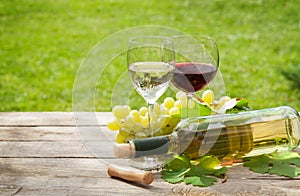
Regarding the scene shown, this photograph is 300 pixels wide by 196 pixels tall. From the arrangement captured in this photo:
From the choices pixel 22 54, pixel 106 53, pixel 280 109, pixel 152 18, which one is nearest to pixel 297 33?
pixel 152 18

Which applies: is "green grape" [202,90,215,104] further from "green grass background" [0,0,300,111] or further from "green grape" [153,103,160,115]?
"green grass background" [0,0,300,111]

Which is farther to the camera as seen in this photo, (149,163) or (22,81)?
(22,81)

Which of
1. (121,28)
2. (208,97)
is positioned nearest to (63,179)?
(208,97)

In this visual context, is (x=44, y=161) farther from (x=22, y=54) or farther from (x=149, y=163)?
(x=22, y=54)

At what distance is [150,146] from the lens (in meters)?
1.25

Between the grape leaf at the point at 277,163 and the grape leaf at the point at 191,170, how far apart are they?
9cm

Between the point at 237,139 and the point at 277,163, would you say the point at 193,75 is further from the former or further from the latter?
the point at 277,163

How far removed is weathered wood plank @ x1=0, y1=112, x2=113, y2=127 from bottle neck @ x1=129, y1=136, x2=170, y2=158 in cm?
46

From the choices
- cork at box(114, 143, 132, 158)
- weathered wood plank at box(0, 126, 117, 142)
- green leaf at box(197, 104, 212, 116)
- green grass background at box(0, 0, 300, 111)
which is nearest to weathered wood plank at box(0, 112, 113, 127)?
weathered wood plank at box(0, 126, 117, 142)

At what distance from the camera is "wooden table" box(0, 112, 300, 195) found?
1229 millimetres

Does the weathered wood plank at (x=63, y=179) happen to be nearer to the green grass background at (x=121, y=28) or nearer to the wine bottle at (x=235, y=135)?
the wine bottle at (x=235, y=135)

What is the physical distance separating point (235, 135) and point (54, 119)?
0.68 m

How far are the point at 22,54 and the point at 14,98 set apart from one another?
41.4 inches

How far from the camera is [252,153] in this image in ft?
4.58
